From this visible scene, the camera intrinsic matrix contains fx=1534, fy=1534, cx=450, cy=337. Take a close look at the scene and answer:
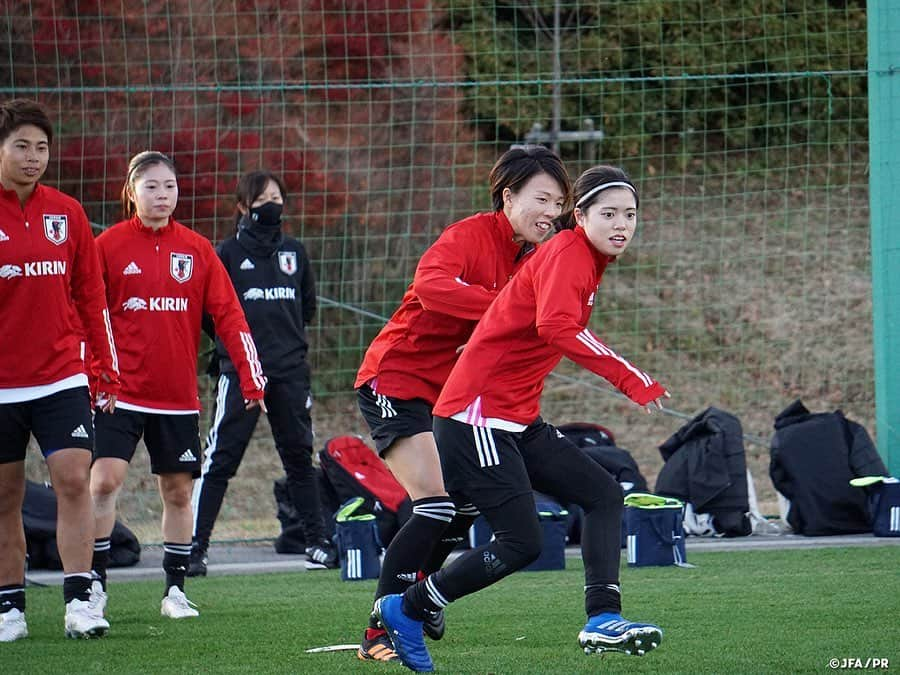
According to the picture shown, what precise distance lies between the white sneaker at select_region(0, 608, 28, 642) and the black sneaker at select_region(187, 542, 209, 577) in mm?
2365

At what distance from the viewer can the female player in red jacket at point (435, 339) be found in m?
5.21

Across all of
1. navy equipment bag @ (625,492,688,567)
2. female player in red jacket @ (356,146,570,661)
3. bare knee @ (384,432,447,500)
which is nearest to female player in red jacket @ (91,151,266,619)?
female player in red jacket @ (356,146,570,661)

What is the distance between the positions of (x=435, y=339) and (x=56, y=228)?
5.05 ft

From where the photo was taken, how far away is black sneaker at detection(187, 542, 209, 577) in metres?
8.22

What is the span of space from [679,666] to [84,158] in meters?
8.74

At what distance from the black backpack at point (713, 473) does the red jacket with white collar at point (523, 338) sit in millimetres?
4451

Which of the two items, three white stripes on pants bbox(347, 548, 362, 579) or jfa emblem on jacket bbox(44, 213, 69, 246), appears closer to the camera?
jfa emblem on jacket bbox(44, 213, 69, 246)

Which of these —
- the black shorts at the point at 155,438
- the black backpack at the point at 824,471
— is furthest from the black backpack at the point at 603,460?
the black shorts at the point at 155,438

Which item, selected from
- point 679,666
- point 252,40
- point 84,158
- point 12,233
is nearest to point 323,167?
point 252,40

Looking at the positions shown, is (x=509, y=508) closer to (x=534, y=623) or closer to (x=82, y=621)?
(x=534, y=623)

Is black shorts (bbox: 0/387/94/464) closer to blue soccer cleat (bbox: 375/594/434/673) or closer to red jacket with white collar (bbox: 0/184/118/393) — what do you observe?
red jacket with white collar (bbox: 0/184/118/393)

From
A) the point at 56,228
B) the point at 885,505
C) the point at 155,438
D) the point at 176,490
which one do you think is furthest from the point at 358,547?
the point at 885,505

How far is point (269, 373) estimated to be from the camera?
8523mm

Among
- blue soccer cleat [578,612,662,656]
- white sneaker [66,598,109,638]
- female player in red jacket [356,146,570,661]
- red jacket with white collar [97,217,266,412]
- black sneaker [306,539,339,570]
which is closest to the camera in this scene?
blue soccer cleat [578,612,662,656]
